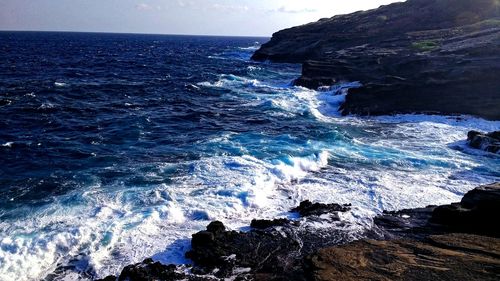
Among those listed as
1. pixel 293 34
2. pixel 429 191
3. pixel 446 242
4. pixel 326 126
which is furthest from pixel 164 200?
pixel 293 34

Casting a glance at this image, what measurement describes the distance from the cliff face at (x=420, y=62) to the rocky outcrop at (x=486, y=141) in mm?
8111

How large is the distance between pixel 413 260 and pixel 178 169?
13055 millimetres

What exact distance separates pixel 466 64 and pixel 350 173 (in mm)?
23335

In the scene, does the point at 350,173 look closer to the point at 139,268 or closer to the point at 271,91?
the point at 139,268

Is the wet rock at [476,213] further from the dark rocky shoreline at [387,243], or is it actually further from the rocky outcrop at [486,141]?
the rocky outcrop at [486,141]

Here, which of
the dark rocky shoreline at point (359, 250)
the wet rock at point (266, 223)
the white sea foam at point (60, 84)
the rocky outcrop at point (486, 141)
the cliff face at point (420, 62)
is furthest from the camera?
the white sea foam at point (60, 84)

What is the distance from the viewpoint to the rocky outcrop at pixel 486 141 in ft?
80.8

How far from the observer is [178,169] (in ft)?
67.7

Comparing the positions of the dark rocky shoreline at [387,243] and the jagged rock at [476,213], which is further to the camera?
the jagged rock at [476,213]

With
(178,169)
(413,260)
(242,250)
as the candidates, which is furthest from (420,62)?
(413,260)

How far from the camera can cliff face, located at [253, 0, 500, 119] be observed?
115 feet

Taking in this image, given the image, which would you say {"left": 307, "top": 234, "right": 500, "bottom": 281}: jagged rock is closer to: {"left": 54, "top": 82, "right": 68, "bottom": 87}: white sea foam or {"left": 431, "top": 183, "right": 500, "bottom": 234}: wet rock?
{"left": 431, "top": 183, "right": 500, "bottom": 234}: wet rock

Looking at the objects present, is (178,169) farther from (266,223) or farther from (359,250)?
(359,250)

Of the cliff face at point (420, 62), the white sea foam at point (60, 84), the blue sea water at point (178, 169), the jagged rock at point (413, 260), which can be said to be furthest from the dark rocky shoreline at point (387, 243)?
the white sea foam at point (60, 84)
